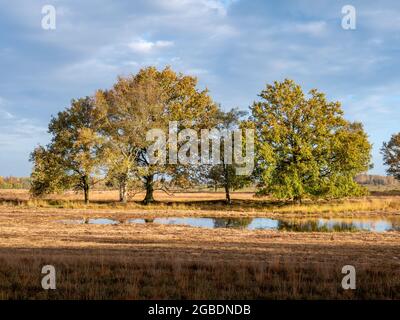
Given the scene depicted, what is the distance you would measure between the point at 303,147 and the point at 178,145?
1547cm

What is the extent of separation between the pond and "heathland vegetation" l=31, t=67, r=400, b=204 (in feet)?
32.9

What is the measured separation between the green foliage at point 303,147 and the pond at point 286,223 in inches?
396

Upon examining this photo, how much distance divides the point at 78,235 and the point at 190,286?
1564 centimetres

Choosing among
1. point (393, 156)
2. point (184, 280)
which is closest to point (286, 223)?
point (184, 280)

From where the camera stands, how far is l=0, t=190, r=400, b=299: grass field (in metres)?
10.8

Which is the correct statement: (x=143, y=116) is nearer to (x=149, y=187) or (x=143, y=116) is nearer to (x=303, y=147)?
(x=149, y=187)

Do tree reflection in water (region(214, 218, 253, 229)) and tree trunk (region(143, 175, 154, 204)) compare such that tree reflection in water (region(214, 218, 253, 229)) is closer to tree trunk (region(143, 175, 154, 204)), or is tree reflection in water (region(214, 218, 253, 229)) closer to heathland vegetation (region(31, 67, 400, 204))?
heathland vegetation (region(31, 67, 400, 204))

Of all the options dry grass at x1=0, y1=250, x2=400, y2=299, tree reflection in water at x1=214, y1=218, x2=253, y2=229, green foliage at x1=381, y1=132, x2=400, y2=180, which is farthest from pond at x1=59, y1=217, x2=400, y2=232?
green foliage at x1=381, y1=132, x2=400, y2=180

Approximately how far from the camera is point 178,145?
178 feet

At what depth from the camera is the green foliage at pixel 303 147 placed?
48344 millimetres

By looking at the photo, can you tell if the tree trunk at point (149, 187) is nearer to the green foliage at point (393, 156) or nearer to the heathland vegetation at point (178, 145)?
the heathland vegetation at point (178, 145)

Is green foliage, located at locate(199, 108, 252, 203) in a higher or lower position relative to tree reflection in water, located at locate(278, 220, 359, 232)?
higher

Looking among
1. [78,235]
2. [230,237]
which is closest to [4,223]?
[78,235]
